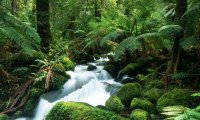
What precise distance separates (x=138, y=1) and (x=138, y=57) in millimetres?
1560

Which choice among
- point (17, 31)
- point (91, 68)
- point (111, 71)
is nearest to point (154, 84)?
point (111, 71)

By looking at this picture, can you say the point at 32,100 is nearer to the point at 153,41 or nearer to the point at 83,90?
the point at 83,90

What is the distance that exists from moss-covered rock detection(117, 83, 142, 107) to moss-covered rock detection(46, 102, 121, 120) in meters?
1.25

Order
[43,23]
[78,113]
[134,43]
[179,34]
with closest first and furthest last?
[78,113], [179,34], [134,43], [43,23]

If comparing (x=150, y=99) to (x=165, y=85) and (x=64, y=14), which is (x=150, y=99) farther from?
(x=64, y=14)

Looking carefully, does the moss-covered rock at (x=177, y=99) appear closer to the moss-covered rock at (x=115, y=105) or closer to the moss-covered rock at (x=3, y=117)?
the moss-covered rock at (x=115, y=105)

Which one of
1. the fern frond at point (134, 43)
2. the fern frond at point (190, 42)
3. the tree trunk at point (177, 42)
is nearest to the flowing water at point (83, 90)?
the fern frond at point (134, 43)

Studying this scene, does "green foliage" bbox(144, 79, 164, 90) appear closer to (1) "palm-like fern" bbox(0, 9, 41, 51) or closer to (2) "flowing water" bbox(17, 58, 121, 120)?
(2) "flowing water" bbox(17, 58, 121, 120)

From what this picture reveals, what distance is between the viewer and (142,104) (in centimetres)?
538

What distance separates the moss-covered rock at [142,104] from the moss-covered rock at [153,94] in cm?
17

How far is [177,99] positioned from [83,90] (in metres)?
2.47

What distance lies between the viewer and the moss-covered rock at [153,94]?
5660 mm

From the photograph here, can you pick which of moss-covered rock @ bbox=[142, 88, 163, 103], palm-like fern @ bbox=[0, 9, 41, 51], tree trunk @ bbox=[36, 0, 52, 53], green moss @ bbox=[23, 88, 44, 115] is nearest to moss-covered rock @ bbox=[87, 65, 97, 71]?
tree trunk @ bbox=[36, 0, 52, 53]

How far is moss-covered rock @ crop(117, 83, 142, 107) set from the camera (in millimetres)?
5887
